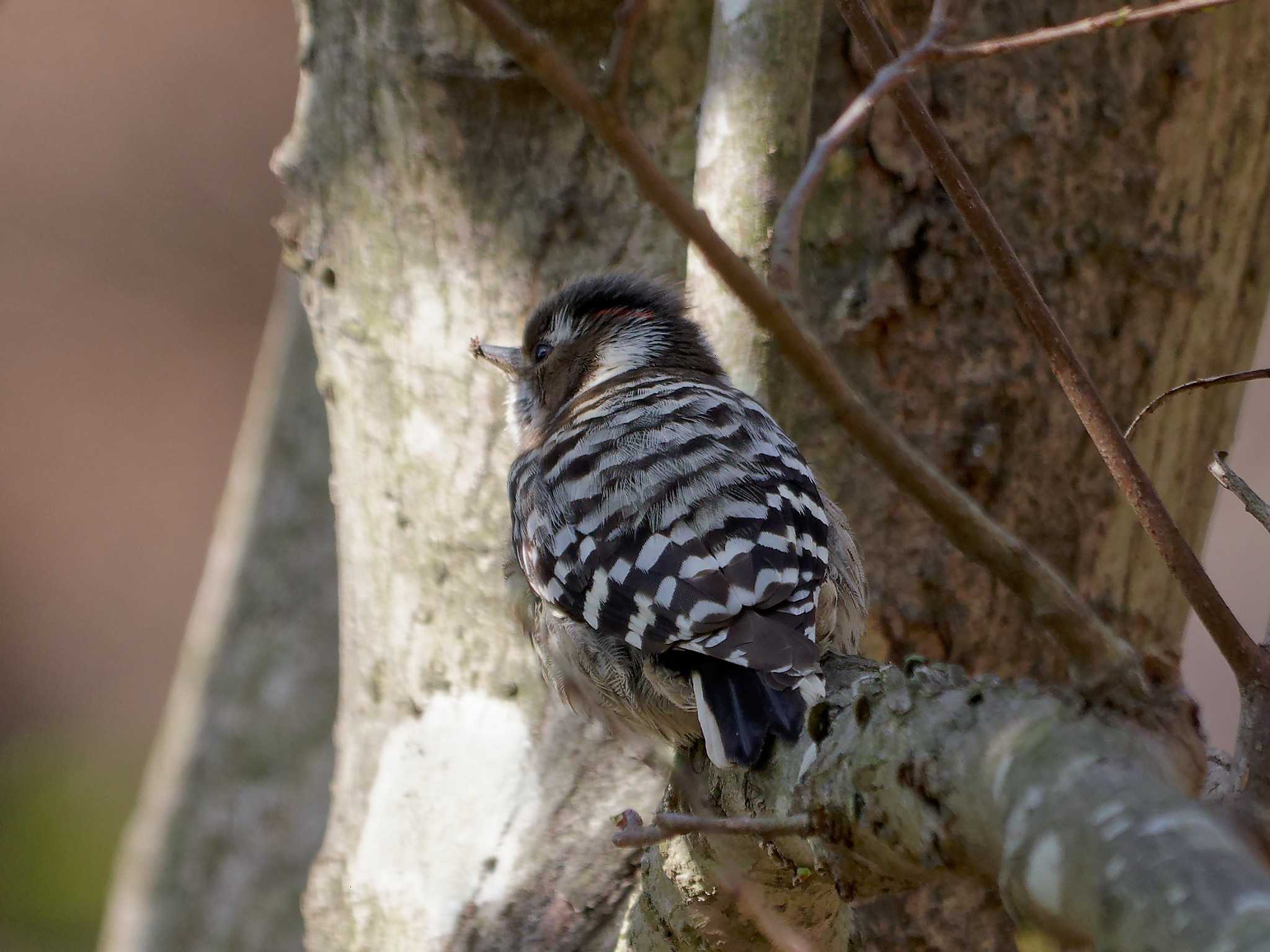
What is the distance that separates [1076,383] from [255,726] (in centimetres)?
375

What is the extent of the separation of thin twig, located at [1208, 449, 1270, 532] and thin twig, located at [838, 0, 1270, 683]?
7cm

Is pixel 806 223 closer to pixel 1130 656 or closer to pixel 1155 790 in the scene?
pixel 1130 656

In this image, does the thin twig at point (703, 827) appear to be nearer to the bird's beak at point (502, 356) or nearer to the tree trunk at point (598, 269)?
the tree trunk at point (598, 269)

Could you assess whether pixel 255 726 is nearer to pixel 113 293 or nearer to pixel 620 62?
pixel 620 62

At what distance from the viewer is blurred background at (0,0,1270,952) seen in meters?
8.47

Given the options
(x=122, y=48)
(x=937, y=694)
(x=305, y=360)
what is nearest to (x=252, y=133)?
(x=122, y=48)

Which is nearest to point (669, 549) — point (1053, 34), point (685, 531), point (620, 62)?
point (685, 531)

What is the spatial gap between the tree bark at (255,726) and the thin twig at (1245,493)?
349cm

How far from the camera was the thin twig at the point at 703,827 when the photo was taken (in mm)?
1157

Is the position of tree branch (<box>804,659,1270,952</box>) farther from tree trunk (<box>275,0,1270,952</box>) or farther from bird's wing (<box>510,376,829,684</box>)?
tree trunk (<box>275,0,1270,952</box>)

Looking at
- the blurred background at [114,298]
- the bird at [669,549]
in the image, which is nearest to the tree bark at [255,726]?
the bird at [669,549]

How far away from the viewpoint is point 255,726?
174 inches

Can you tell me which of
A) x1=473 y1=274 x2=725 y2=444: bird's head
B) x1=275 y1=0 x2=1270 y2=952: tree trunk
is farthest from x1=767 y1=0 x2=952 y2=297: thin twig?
x1=473 y1=274 x2=725 y2=444: bird's head

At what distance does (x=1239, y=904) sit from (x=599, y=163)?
78.8 inches
